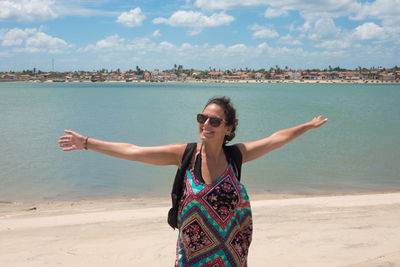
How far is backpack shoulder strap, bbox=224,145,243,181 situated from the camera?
2795mm

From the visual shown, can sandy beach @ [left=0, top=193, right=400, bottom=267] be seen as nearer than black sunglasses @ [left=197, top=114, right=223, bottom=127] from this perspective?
No

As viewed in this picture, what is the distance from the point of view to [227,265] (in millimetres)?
2639

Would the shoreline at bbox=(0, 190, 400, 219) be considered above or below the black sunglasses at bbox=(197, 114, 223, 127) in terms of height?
below

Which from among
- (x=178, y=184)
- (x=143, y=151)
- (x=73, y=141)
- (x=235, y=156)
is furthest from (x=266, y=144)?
(x=73, y=141)

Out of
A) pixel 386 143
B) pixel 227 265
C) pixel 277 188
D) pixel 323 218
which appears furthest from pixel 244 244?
pixel 386 143

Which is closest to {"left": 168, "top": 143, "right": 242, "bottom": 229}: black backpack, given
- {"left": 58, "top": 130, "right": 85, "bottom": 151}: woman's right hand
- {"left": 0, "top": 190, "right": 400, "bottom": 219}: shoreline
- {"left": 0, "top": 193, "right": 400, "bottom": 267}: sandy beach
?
{"left": 58, "top": 130, "right": 85, "bottom": 151}: woman's right hand

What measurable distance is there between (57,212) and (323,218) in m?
5.61

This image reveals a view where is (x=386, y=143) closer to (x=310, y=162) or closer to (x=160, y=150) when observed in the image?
(x=310, y=162)

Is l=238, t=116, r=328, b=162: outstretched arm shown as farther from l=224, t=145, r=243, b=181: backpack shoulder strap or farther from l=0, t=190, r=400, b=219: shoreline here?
l=0, t=190, r=400, b=219: shoreline

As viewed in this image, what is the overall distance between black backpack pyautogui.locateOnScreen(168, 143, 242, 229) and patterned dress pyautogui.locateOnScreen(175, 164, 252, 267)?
0.05 m

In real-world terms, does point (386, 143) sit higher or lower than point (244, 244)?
lower

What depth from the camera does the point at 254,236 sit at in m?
6.32

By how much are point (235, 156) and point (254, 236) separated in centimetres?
381

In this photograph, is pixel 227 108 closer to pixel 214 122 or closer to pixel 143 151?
pixel 214 122
